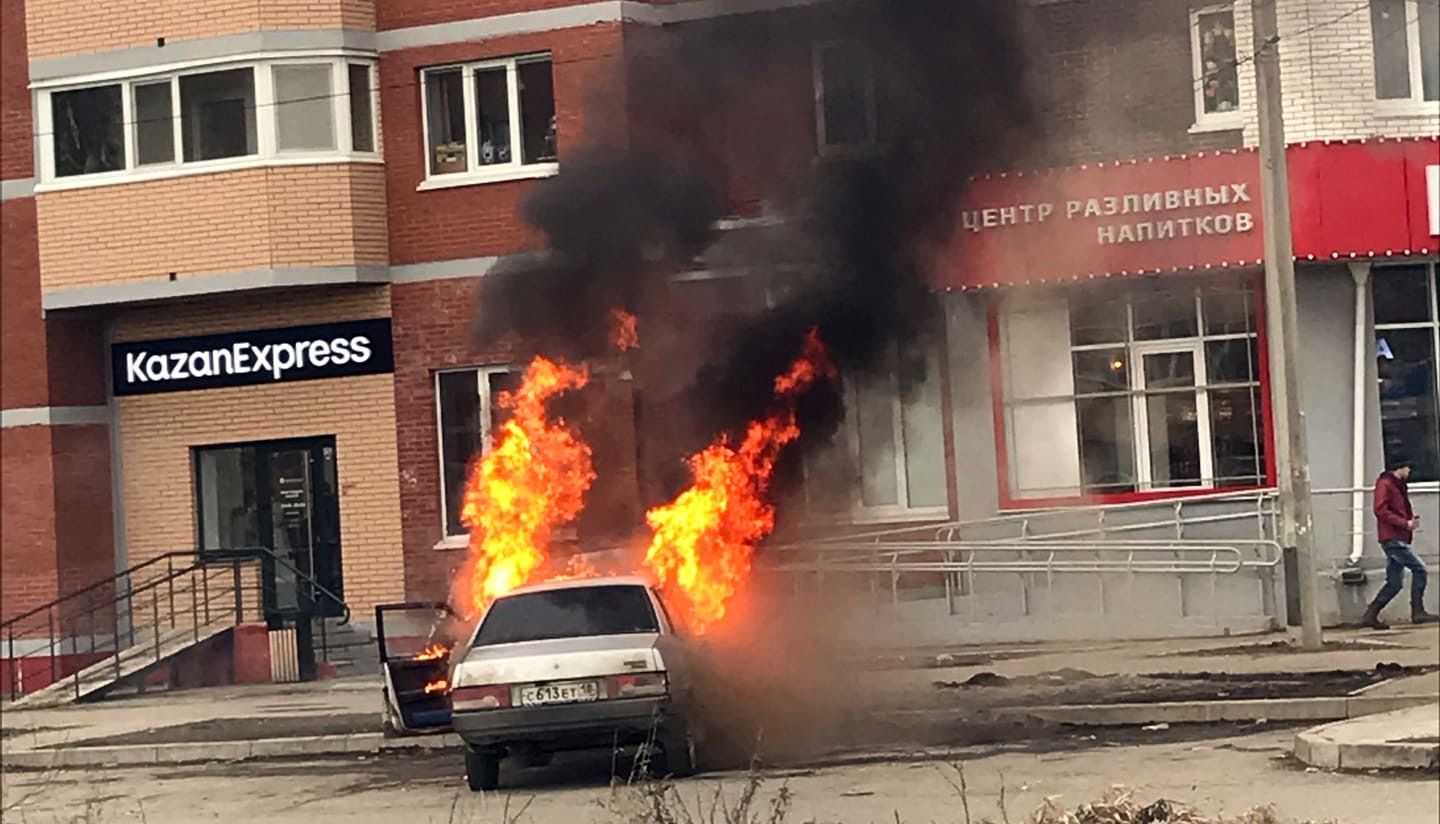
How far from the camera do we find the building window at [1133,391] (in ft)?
68.4

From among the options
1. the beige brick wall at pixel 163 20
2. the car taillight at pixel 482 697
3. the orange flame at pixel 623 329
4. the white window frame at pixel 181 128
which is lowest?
the car taillight at pixel 482 697

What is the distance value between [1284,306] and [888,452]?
4460 millimetres

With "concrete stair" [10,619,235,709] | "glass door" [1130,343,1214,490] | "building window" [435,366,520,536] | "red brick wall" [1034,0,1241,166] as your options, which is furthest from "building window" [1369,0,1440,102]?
"concrete stair" [10,619,235,709]

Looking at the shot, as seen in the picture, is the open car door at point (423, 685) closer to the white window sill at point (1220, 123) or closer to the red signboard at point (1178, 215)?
the red signboard at point (1178, 215)

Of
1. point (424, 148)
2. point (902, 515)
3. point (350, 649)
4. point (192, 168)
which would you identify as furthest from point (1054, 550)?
point (192, 168)

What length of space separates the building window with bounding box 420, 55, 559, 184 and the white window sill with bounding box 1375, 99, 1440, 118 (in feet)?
26.6

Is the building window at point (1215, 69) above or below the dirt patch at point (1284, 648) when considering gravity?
above

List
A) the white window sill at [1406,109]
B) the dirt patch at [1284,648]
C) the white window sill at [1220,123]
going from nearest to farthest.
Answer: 1. the dirt patch at [1284,648]
2. the white window sill at [1406,109]
3. the white window sill at [1220,123]

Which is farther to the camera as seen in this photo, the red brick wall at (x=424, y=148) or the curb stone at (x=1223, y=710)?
the red brick wall at (x=424, y=148)

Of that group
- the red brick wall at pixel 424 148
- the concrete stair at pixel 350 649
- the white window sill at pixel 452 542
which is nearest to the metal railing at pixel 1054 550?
the white window sill at pixel 452 542

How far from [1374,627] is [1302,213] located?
393 centimetres

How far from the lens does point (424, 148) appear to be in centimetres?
2283

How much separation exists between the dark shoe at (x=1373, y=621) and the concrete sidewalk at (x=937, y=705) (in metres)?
0.35

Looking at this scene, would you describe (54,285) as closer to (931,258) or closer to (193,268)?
(193,268)
